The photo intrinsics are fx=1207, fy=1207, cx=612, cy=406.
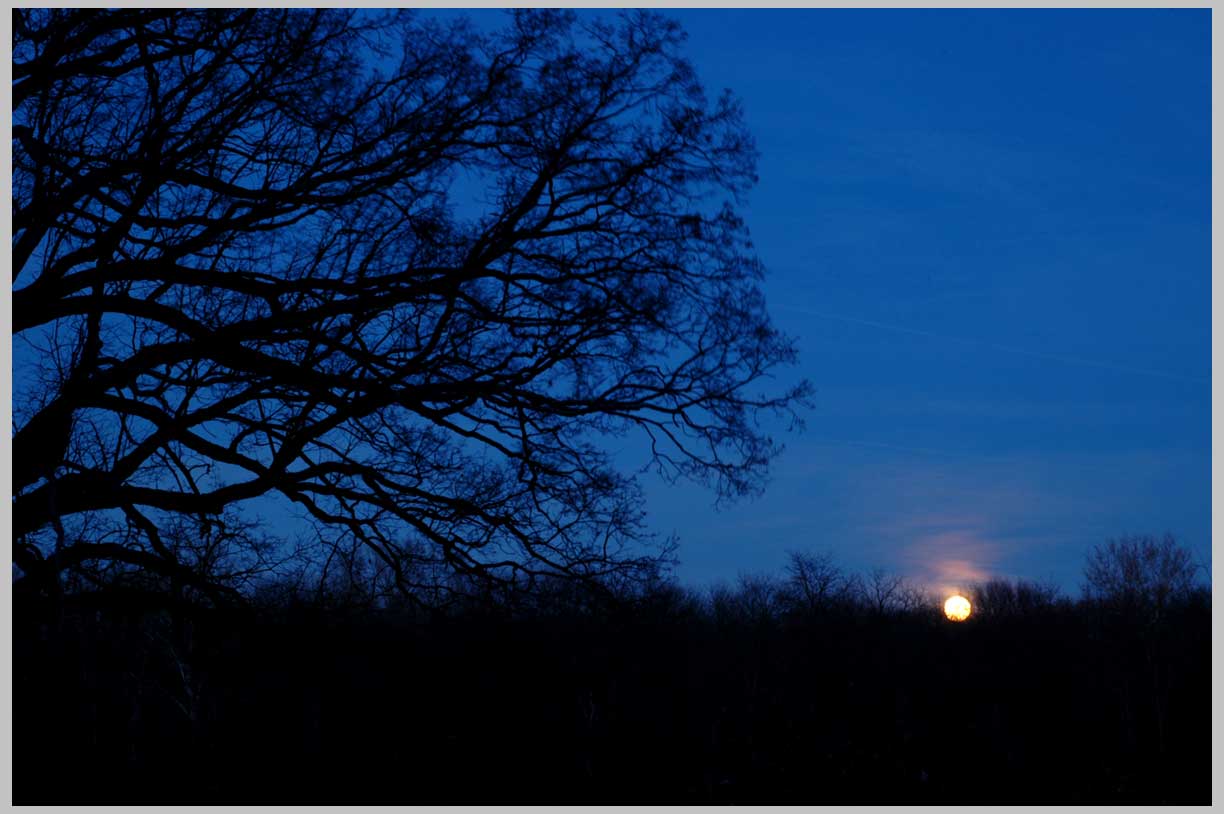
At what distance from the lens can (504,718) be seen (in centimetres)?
1408

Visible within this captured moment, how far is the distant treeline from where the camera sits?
1070cm

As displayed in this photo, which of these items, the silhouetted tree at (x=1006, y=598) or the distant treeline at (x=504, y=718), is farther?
the silhouetted tree at (x=1006, y=598)

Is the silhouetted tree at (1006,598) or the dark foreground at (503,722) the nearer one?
the dark foreground at (503,722)

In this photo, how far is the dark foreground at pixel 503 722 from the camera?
34.9 feet

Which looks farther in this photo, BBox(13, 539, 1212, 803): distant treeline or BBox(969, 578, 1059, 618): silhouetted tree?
BBox(969, 578, 1059, 618): silhouetted tree

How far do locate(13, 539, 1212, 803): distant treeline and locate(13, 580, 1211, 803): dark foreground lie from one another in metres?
0.03

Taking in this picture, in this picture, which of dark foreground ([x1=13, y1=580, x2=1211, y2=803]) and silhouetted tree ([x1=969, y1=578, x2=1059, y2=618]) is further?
silhouetted tree ([x1=969, y1=578, x2=1059, y2=618])

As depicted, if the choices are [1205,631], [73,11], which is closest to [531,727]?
[73,11]

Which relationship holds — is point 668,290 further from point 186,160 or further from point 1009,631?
point 1009,631

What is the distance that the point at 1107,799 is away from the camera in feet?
42.2

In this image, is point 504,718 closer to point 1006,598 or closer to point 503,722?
point 503,722

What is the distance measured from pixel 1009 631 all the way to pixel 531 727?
19.9 metres

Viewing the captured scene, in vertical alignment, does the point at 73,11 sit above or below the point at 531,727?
above

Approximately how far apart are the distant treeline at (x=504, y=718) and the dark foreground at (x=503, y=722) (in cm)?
3
